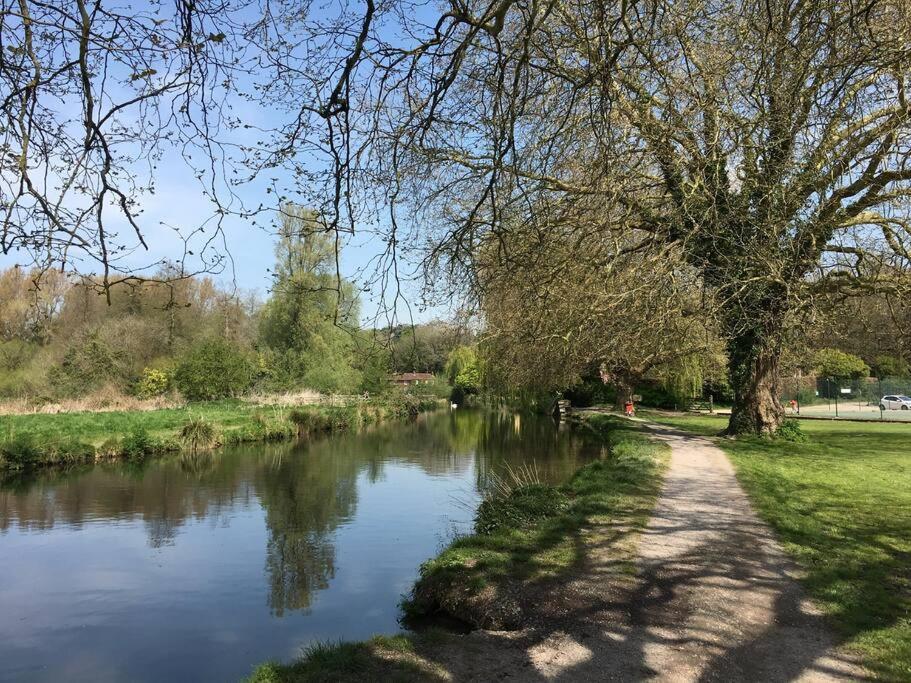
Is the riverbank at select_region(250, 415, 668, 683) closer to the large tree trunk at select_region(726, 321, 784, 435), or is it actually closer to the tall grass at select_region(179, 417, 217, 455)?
the large tree trunk at select_region(726, 321, 784, 435)

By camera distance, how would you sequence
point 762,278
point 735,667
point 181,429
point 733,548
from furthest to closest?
point 181,429, point 762,278, point 733,548, point 735,667

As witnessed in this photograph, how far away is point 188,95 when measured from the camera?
3754mm

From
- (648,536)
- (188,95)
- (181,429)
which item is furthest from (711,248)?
(181,429)

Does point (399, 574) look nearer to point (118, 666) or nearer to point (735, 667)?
point (118, 666)

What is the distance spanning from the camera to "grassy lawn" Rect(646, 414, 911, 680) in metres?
4.77

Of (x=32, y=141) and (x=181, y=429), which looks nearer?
(x=32, y=141)

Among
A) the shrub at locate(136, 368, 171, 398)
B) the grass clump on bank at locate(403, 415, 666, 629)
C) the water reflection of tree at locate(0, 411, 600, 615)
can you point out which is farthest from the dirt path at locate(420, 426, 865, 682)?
the shrub at locate(136, 368, 171, 398)

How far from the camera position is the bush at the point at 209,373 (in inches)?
1246

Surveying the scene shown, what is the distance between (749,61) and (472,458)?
610 inches

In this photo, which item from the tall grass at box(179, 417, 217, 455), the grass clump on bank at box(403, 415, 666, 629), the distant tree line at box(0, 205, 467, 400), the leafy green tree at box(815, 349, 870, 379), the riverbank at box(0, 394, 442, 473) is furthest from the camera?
the leafy green tree at box(815, 349, 870, 379)

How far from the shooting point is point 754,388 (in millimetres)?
17109

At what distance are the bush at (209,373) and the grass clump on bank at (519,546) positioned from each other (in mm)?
23421

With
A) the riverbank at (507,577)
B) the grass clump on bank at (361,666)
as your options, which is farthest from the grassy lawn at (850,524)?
the grass clump on bank at (361,666)

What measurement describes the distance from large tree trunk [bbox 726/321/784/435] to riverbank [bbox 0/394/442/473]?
680 inches
